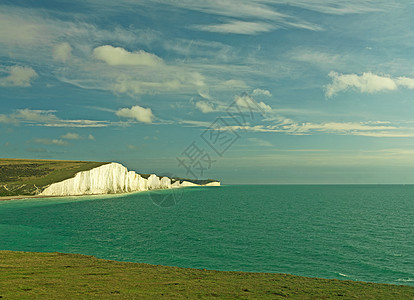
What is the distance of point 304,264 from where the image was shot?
1203 inches

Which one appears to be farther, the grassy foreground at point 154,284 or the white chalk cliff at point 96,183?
the white chalk cliff at point 96,183

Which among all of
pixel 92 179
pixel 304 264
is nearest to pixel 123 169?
pixel 92 179

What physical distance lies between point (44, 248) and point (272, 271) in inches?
1060

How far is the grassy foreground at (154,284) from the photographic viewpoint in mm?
19547

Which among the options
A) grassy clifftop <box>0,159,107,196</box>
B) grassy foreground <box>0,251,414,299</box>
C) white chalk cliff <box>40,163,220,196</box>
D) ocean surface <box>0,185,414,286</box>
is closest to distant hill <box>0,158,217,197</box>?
grassy clifftop <box>0,159,107,196</box>

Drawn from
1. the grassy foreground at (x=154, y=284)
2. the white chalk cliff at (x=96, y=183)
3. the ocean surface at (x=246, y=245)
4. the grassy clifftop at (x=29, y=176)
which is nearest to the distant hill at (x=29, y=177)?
the grassy clifftop at (x=29, y=176)

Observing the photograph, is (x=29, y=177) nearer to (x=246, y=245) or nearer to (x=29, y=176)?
(x=29, y=176)

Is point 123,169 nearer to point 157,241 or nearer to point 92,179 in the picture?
point 92,179

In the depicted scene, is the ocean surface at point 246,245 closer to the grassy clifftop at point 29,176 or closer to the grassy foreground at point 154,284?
the grassy foreground at point 154,284

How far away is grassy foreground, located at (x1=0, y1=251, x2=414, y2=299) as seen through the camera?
19.5 meters

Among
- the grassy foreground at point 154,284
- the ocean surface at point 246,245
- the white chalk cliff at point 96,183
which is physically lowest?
the ocean surface at point 246,245

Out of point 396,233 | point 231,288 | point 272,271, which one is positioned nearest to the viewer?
point 231,288

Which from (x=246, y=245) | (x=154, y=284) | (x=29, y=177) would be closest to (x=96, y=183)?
(x=29, y=177)

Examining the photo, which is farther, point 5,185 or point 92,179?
point 92,179
